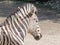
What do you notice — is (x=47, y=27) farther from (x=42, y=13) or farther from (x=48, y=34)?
(x=42, y=13)

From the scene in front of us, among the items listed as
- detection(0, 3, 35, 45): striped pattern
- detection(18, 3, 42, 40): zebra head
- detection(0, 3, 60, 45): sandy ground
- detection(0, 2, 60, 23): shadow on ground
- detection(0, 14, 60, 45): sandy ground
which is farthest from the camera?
detection(0, 2, 60, 23): shadow on ground

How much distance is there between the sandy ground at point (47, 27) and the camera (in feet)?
30.1

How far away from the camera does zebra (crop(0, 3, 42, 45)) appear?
15.1 feet

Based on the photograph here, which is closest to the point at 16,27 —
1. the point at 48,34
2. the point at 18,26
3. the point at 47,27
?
the point at 18,26

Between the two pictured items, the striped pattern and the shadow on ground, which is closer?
the striped pattern

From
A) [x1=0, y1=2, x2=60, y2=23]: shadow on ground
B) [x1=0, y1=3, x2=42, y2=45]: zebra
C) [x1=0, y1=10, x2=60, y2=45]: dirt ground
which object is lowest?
[x1=0, y1=2, x2=60, y2=23]: shadow on ground

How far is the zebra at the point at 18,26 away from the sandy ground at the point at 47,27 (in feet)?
13.1

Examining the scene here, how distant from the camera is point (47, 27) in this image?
37.1 feet

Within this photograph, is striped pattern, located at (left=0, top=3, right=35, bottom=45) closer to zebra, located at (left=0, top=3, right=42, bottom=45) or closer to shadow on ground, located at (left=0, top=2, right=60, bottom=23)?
zebra, located at (left=0, top=3, right=42, bottom=45)

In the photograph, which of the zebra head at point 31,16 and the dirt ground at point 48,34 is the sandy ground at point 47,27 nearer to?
the dirt ground at point 48,34

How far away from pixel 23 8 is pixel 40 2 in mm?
12968

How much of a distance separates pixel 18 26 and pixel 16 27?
40mm

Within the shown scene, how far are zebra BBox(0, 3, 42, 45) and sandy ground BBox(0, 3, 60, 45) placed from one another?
13.1 ft

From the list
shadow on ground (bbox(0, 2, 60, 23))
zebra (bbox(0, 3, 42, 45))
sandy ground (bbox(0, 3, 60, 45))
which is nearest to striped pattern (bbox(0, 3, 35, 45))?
zebra (bbox(0, 3, 42, 45))
